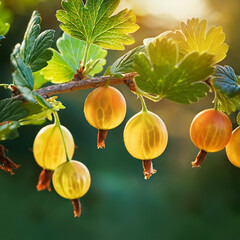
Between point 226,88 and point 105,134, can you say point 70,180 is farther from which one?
point 226,88

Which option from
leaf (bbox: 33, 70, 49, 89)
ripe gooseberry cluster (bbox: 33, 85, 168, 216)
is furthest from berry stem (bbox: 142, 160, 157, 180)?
leaf (bbox: 33, 70, 49, 89)

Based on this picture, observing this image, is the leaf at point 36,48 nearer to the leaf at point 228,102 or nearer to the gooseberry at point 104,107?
the gooseberry at point 104,107

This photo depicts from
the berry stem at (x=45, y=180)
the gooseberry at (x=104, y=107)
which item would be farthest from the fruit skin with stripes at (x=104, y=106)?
the berry stem at (x=45, y=180)

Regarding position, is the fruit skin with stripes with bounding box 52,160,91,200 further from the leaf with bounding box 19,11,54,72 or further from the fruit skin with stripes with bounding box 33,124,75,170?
the leaf with bounding box 19,11,54,72

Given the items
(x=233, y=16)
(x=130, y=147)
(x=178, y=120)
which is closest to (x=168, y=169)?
(x=178, y=120)

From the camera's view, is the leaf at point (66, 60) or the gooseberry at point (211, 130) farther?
the leaf at point (66, 60)

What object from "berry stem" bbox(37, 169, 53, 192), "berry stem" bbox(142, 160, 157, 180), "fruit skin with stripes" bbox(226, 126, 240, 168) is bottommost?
"berry stem" bbox(37, 169, 53, 192)

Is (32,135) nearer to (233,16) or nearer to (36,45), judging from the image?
(233,16)
